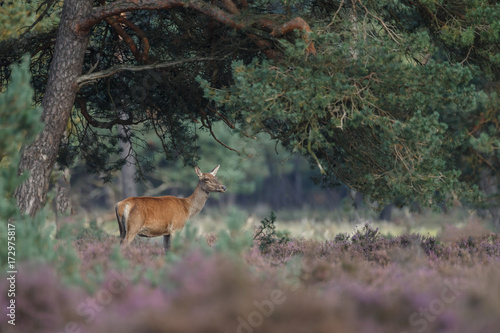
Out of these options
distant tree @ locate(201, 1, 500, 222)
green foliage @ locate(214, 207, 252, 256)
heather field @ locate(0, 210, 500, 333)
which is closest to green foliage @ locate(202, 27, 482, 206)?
distant tree @ locate(201, 1, 500, 222)

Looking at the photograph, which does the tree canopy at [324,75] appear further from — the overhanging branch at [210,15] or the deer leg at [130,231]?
the deer leg at [130,231]

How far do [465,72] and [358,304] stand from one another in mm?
6230

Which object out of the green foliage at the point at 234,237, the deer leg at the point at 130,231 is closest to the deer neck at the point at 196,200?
the deer leg at the point at 130,231

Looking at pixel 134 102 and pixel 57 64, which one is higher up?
pixel 57 64

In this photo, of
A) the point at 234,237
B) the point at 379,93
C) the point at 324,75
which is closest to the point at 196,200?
the point at 324,75

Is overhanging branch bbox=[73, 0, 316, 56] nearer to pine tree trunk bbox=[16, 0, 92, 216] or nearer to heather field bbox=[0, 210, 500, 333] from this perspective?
pine tree trunk bbox=[16, 0, 92, 216]

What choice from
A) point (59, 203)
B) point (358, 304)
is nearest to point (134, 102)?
point (59, 203)

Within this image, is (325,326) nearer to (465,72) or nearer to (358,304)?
(358,304)

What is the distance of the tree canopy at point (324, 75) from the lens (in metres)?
10.2

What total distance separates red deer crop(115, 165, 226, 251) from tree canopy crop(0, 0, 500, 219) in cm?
169

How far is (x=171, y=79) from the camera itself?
543 inches

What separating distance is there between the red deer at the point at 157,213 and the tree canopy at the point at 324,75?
1694 millimetres

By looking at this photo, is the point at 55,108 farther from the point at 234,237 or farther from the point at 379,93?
the point at 234,237

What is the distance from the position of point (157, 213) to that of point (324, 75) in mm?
4451
